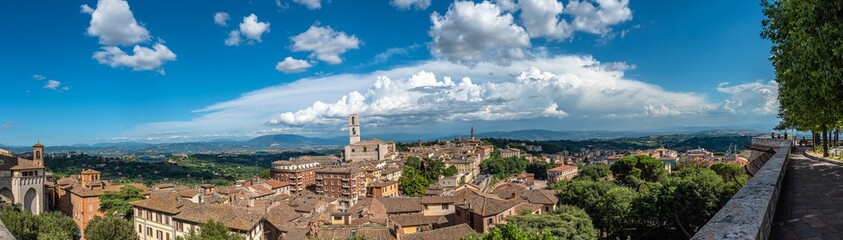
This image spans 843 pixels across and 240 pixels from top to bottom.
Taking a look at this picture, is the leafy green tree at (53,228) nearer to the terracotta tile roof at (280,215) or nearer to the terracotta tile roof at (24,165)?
the terracotta tile roof at (280,215)

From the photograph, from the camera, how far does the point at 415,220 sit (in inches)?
1736

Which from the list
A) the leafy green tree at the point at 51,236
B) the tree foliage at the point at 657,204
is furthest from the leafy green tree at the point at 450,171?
the leafy green tree at the point at 51,236

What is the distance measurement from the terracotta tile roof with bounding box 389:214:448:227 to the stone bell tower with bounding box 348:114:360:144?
80.8m

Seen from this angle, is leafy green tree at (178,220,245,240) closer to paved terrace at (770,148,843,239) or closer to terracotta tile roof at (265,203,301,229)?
terracotta tile roof at (265,203,301,229)

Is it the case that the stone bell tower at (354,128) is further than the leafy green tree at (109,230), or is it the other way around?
the stone bell tower at (354,128)

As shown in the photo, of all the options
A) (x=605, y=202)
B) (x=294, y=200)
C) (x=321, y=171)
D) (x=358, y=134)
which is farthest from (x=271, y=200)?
(x=358, y=134)

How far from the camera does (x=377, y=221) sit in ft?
136

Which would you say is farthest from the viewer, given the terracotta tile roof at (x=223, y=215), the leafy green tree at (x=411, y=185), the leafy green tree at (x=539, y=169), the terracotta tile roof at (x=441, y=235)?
the leafy green tree at (x=539, y=169)

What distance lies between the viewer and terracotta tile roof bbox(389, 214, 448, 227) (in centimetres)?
4319

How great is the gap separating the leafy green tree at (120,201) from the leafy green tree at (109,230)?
11.6m

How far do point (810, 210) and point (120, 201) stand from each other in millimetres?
54259

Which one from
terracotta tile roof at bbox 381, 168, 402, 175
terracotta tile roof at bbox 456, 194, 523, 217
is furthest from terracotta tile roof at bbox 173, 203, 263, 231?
terracotta tile roof at bbox 381, 168, 402, 175

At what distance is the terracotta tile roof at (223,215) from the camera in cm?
3319

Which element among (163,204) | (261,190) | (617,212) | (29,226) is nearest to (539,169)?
(261,190)
